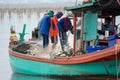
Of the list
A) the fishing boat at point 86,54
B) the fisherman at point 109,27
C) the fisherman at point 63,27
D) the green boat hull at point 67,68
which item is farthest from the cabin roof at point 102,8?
the green boat hull at point 67,68

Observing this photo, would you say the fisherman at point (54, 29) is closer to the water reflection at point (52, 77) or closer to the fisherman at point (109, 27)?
the water reflection at point (52, 77)

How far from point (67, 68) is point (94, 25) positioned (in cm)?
153

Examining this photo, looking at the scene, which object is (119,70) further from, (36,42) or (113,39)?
(36,42)

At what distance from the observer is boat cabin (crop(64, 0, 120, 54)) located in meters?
16.2

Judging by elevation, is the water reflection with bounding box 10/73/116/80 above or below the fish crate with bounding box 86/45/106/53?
below

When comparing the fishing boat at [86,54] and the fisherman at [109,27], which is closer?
the fishing boat at [86,54]

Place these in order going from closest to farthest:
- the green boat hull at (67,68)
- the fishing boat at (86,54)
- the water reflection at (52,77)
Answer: the fishing boat at (86,54), the green boat hull at (67,68), the water reflection at (52,77)

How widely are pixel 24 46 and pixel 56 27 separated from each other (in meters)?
1.86

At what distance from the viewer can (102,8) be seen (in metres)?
16.3

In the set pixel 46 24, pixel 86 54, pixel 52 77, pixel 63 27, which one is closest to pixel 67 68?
pixel 52 77

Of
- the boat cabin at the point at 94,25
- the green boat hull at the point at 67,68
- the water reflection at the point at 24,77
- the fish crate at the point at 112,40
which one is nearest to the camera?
the fish crate at the point at 112,40

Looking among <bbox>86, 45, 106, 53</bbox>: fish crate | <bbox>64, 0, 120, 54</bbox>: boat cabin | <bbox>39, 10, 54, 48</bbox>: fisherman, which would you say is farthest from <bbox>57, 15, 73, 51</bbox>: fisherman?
<bbox>86, 45, 106, 53</bbox>: fish crate

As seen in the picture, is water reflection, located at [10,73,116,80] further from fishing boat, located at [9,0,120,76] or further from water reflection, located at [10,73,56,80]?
fishing boat, located at [9,0,120,76]

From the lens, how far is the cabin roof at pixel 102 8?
15.9 meters
